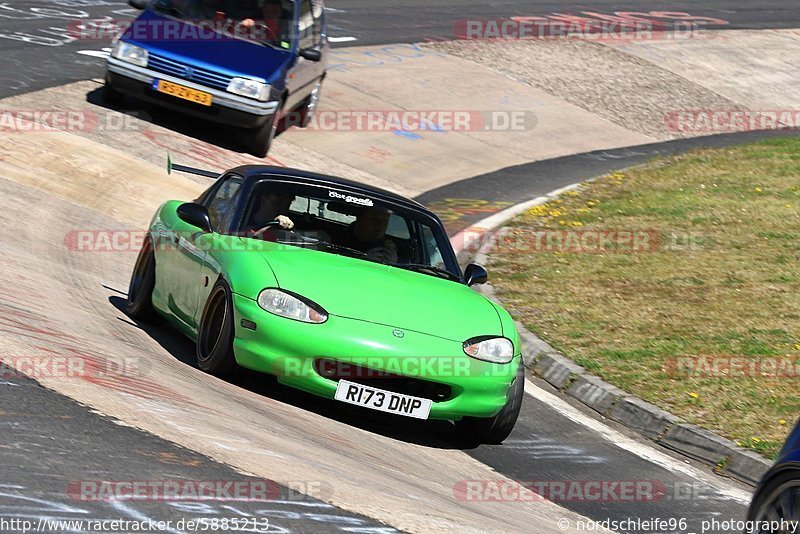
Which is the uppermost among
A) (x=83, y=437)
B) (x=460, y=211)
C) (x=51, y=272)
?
(x=83, y=437)

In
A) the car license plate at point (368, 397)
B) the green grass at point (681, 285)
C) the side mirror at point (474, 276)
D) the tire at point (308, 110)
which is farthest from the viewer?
the tire at point (308, 110)

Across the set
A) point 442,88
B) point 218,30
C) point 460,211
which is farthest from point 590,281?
point 442,88

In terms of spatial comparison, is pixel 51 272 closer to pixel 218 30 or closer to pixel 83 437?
pixel 83 437

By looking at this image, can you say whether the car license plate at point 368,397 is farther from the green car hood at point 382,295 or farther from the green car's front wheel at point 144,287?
the green car's front wheel at point 144,287

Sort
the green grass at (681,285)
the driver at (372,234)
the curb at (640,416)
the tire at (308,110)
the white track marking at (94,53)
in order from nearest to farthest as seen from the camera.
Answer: the curb at (640,416)
the driver at (372,234)
the green grass at (681,285)
the tire at (308,110)
the white track marking at (94,53)

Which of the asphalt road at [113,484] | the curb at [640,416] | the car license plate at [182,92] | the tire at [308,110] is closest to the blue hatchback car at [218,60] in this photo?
the car license plate at [182,92]

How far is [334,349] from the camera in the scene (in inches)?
299

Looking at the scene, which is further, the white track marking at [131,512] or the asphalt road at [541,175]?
the asphalt road at [541,175]

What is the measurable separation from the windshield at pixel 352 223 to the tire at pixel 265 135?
7.37 metres

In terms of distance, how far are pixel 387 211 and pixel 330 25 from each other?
17.7 meters

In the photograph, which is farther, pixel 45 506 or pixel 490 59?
pixel 490 59

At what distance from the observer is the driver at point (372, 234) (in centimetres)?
895

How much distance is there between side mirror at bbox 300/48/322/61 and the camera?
16.8 m

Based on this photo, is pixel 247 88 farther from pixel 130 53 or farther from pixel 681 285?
pixel 681 285
